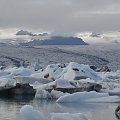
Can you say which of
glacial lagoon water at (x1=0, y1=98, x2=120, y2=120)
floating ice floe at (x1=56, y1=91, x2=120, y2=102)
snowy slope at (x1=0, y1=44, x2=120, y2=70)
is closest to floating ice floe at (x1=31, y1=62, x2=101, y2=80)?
floating ice floe at (x1=56, y1=91, x2=120, y2=102)

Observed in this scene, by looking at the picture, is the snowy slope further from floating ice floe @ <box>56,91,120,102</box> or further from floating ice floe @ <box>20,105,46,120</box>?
floating ice floe @ <box>20,105,46,120</box>

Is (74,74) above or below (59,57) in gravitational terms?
above

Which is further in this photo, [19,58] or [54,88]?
[19,58]

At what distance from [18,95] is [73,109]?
6.16 metres

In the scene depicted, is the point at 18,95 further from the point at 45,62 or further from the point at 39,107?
the point at 45,62

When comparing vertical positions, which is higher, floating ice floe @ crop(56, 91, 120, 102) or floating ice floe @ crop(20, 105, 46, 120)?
floating ice floe @ crop(20, 105, 46, 120)

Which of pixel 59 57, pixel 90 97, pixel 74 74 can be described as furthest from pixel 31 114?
pixel 59 57

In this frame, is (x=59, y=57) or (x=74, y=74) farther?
(x=59, y=57)

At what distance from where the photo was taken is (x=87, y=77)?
88.6 ft

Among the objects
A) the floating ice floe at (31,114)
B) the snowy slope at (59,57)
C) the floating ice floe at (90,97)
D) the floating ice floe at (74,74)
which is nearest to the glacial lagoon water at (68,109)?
the floating ice floe at (90,97)

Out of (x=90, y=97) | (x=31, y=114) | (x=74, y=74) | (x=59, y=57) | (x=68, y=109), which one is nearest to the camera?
(x=31, y=114)

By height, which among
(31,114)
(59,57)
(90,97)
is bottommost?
(59,57)

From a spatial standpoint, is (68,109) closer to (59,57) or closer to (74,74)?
(74,74)

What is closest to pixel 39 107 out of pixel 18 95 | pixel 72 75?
pixel 18 95
